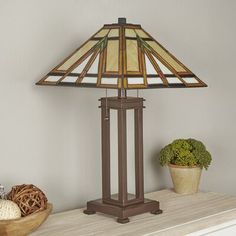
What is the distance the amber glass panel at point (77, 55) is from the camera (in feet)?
5.92

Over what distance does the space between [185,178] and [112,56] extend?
65cm

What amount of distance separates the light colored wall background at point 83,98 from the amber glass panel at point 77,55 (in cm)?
15

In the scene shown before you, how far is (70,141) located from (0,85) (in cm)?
34

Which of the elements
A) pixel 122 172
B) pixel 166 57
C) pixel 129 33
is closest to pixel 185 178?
pixel 122 172

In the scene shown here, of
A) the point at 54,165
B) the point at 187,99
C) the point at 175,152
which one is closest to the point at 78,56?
the point at 54,165

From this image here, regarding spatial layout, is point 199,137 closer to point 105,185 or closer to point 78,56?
point 105,185

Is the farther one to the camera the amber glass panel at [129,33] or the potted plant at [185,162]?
the potted plant at [185,162]

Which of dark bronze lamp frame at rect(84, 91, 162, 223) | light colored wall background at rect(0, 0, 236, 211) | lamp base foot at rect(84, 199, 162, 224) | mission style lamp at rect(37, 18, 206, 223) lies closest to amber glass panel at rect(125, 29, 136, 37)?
mission style lamp at rect(37, 18, 206, 223)

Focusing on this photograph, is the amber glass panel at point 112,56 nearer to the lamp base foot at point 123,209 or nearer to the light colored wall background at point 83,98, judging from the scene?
the light colored wall background at point 83,98

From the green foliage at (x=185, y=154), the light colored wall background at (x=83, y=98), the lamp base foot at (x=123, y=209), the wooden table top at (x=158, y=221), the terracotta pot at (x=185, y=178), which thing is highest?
the light colored wall background at (x=83, y=98)

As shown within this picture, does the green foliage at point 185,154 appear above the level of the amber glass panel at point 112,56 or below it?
below

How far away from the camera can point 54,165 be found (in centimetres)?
201

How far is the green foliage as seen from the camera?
2186mm

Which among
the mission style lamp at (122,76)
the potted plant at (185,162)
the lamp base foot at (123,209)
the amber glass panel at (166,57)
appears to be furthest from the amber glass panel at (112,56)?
the potted plant at (185,162)
